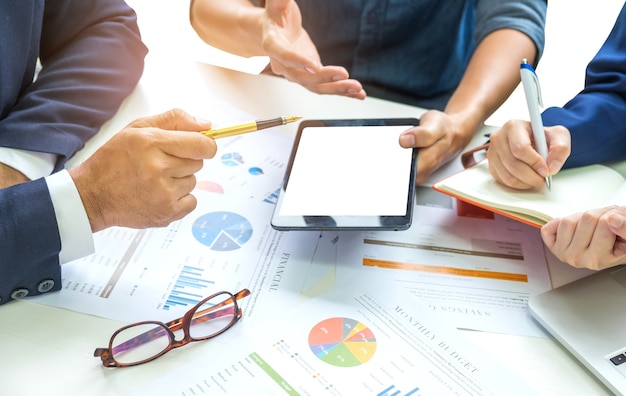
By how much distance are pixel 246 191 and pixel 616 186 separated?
1.73 ft

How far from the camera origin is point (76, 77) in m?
1.00

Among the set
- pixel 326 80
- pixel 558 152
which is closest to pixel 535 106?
pixel 558 152

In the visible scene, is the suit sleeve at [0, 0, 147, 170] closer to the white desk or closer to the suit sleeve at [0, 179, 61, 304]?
the suit sleeve at [0, 179, 61, 304]

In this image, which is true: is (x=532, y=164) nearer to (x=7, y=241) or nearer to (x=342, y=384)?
(x=342, y=384)

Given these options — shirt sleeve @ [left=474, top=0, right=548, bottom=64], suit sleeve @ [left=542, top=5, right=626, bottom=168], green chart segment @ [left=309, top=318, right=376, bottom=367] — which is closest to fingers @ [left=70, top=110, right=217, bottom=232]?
green chart segment @ [left=309, top=318, right=376, bottom=367]

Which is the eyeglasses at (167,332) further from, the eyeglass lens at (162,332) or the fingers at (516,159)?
the fingers at (516,159)

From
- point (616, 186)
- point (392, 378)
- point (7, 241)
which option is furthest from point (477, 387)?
point (7, 241)

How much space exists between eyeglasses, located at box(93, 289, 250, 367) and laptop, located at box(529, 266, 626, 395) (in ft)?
1.19

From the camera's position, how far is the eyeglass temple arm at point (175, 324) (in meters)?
0.67

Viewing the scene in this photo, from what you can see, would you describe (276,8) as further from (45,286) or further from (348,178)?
(45,286)

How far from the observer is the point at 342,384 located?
2.07 ft

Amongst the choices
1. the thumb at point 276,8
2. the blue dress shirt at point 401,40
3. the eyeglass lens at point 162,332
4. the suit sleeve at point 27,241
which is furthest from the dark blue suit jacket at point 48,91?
the blue dress shirt at point 401,40

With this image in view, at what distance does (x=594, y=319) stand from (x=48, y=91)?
85 centimetres

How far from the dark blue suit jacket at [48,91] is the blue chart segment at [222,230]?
0.60 feet
